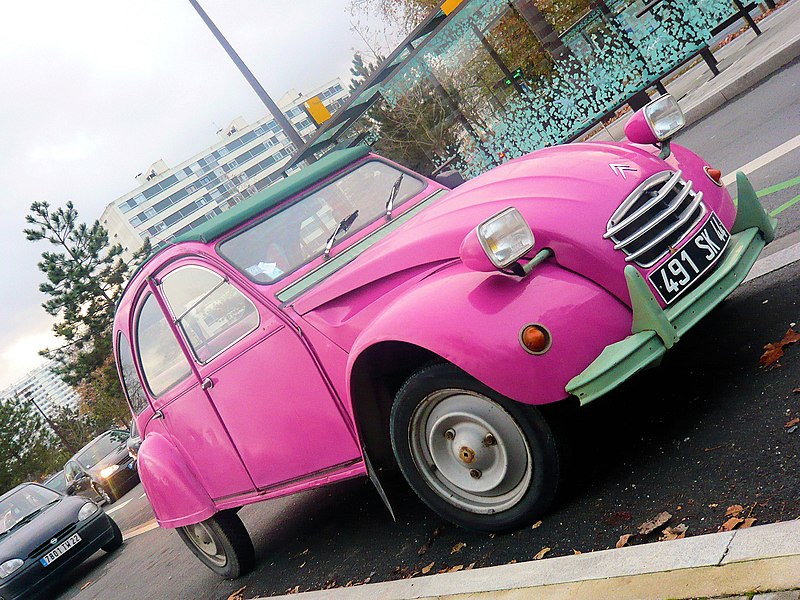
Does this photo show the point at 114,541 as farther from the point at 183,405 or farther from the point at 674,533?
the point at 674,533

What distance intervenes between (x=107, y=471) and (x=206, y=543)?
15.8 m

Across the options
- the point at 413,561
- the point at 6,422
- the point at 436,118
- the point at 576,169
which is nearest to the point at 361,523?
the point at 413,561

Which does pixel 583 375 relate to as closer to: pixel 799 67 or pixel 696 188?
pixel 696 188

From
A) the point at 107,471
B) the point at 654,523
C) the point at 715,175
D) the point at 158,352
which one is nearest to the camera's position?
the point at 654,523

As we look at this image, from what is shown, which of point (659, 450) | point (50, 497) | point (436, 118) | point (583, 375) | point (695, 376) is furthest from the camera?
point (436, 118)

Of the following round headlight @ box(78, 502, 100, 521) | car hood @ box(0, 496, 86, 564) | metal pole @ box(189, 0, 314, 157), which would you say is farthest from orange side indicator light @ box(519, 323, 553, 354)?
metal pole @ box(189, 0, 314, 157)

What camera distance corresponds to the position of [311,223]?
4.79 meters

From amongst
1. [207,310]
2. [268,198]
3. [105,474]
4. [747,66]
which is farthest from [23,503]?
[747,66]

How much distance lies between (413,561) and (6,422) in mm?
54697

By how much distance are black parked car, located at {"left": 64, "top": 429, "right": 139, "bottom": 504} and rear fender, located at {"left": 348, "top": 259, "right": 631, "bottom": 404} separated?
18.5 metres

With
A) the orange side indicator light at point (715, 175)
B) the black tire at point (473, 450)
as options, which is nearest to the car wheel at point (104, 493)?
the black tire at point (473, 450)

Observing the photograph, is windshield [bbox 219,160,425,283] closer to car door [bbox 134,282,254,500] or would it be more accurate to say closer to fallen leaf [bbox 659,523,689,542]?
car door [bbox 134,282,254,500]

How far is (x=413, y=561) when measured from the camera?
4004mm

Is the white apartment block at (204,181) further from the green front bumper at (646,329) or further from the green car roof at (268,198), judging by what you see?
the green front bumper at (646,329)
